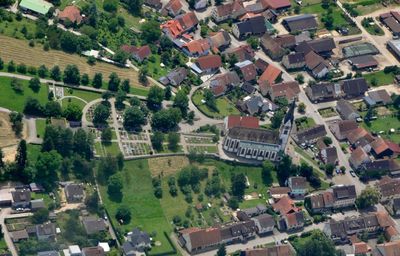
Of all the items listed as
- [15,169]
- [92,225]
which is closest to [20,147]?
[15,169]

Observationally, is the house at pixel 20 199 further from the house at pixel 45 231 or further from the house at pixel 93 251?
the house at pixel 93 251

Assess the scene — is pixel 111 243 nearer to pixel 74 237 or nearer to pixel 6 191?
pixel 74 237

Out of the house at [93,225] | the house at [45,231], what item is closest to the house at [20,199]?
the house at [45,231]

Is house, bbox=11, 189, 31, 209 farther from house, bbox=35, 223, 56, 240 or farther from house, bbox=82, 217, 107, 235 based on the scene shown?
house, bbox=82, 217, 107, 235

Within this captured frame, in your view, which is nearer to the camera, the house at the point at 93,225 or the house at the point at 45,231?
the house at the point at 45,231

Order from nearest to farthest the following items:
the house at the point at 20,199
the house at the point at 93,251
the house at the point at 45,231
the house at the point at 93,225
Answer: the house at the point at 93,251
the house at the point at 45,231
the house at the point at 93,225
the house at the point at 20,199

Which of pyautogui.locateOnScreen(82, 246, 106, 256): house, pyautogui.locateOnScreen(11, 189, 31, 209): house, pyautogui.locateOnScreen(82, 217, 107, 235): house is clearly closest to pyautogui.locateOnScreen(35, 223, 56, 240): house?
pyautogui.locateOnScreen(11, 189, 31, 209): house
